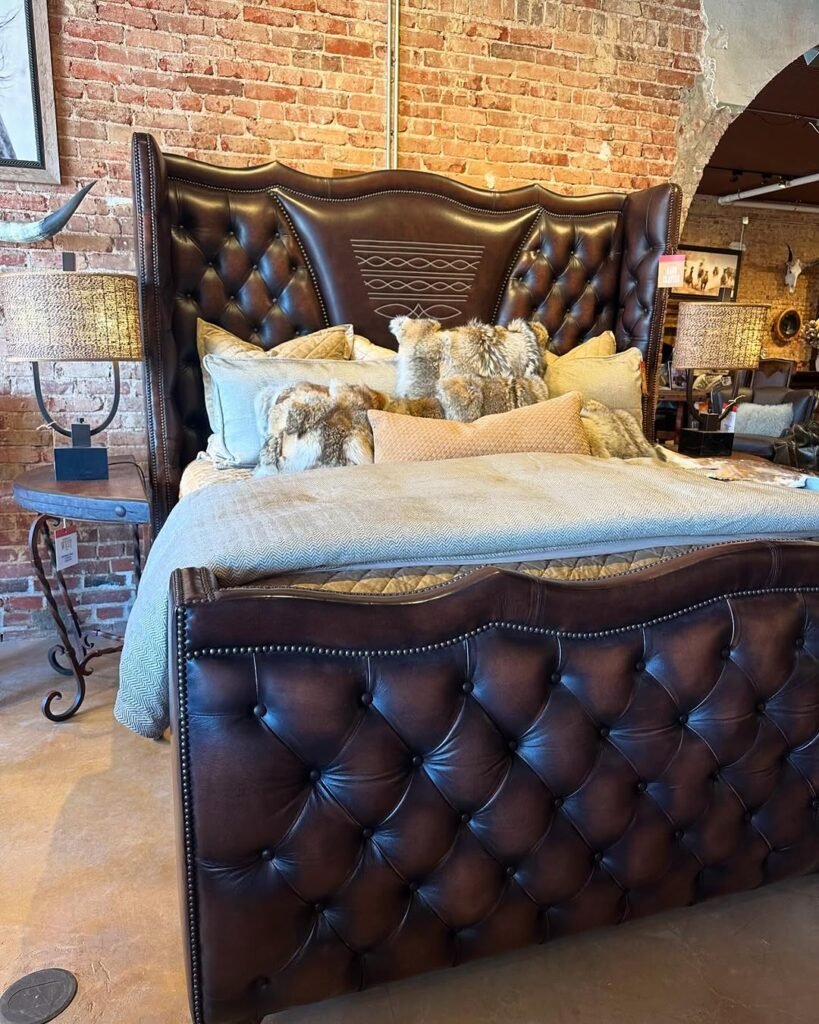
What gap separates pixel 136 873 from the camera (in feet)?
5.39

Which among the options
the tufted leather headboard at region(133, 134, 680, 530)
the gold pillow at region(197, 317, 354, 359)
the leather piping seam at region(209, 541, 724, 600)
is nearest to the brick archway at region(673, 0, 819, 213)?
the tufted leather headboard at region(133, 134, 680, 530)

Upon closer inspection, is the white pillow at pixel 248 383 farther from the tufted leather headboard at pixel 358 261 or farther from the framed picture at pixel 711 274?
the framed picture at pixel 711 274

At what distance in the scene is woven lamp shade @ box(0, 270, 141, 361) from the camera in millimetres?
2123

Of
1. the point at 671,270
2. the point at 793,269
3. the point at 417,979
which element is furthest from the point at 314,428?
the point at 793,269

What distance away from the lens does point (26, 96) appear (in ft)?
8.09

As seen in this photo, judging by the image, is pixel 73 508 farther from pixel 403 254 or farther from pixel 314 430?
pixel 403 254

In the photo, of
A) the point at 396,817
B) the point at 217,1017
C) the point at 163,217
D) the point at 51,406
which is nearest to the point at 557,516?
the point at 396,817

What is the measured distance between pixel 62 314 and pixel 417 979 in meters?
1.98

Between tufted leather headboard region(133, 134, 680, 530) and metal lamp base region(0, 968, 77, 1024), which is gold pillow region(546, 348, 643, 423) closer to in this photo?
tufted leather headboard region(133, 134, 680, 530)

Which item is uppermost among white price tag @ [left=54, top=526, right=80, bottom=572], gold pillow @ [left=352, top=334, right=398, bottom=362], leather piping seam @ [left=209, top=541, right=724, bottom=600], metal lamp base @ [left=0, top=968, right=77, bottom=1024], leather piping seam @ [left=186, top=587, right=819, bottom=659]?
gold pillow @ [left=352, top=334, right=398, bottom=362]

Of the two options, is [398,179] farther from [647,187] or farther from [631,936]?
[631,936]

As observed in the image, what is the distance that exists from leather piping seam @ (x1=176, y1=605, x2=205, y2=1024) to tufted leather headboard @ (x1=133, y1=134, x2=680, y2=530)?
5.40 feet

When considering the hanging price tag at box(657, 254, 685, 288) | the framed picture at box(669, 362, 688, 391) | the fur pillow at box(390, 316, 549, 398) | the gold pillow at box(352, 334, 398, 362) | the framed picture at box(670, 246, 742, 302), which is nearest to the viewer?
the fur pillow at box(390, 316, 549, 398)

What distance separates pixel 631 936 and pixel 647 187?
3.05m
